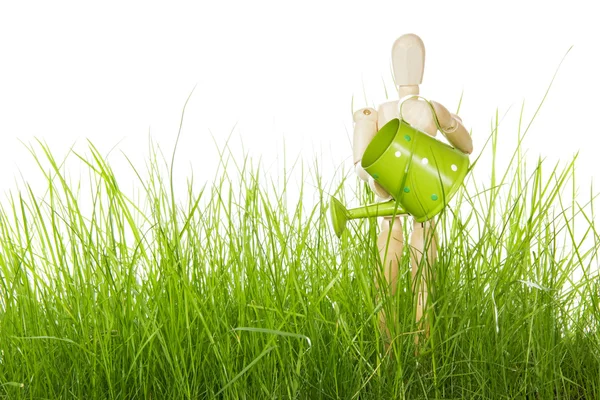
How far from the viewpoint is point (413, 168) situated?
1.43 m

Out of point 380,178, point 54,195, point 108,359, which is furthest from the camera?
point 54,195

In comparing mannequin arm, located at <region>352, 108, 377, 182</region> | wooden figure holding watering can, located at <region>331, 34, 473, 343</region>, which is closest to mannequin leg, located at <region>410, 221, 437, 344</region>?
wooden figure holding watering can, located at <region>331, 34, 473, 343</region>

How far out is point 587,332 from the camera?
→ 150 cm

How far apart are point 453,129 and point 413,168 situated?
11cm

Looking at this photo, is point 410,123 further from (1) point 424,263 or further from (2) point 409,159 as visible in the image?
(1) point 424,263

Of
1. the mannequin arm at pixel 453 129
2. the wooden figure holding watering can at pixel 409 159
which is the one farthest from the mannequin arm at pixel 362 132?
the mannequin arm at pixel 453 129

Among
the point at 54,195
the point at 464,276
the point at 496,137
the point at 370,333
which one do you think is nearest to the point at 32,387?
the point at 54,195

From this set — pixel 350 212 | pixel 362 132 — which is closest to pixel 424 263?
pixel 350 212

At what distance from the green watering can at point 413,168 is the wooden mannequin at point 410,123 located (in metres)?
0.03

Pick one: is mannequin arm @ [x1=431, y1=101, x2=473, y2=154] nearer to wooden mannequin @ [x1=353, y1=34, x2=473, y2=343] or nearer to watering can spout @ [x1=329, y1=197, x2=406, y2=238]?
wooden mannequin @ [x1=353, y1=34, x2=473, y2=343]

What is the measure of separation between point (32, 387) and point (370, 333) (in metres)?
0.61

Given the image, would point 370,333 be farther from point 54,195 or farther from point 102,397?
point 54,195

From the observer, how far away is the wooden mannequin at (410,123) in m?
1.45

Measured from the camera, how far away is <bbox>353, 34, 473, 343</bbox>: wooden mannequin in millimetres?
1454
